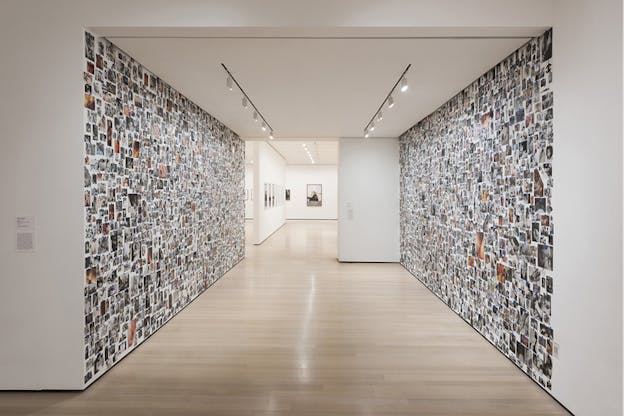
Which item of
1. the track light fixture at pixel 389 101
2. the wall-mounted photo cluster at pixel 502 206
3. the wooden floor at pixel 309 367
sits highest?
the track light fixture at pixel 389 101

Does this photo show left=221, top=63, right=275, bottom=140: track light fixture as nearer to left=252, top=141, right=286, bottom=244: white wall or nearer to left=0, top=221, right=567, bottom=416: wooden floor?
left=0, top=221, right=567, bottom=416: wooden floor

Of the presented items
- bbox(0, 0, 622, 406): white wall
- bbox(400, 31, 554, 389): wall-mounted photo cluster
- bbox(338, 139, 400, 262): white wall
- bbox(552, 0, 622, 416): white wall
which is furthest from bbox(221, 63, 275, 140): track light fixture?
bbox(552, 0, 622, 416): white wall

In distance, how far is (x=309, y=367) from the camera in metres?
3.34

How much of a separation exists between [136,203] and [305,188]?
58.1 ft

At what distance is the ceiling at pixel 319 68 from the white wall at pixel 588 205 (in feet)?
2.30

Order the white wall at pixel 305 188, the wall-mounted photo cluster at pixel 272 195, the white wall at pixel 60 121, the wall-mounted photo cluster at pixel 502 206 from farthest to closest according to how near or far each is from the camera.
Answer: the white wall at pixel 305 188
the wall-mounted photo cluster at pixel 272 195
the wall-mounted photo cluster at pixel 502 206
the white wall at pixel 60 121

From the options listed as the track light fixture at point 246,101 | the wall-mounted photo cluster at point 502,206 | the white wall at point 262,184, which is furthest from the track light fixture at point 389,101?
the white wall at point 262,184

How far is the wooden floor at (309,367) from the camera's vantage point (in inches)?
108

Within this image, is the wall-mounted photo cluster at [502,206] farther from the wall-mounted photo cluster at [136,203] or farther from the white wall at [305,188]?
the white wall at [305,188]

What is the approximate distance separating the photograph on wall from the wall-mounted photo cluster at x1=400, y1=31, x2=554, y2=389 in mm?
15569

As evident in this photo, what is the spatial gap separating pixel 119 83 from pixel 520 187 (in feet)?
12.6

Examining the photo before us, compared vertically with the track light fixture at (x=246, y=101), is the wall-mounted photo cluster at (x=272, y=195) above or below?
below

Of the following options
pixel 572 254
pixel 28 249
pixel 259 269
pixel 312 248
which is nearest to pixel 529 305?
pixel 572 254

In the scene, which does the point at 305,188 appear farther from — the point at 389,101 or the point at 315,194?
the point at 389,101
